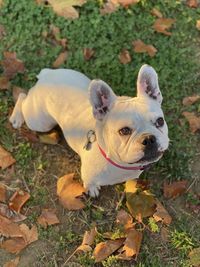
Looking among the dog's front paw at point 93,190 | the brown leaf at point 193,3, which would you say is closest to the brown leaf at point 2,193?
the dog's front paw at point 93,190

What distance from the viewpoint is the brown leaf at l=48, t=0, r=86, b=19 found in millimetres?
4680

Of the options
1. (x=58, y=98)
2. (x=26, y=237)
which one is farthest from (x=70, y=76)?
(x=26, y=237)

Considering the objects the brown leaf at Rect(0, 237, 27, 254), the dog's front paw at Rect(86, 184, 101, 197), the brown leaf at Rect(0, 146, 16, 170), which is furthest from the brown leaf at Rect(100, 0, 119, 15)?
the brown leaf at Rect(0, 237, 27, 254)

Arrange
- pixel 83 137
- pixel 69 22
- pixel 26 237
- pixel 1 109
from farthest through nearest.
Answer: pixel 69 22
pixel 1 109
pixel 26 237
pixel 83 137

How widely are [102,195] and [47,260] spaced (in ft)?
2.00

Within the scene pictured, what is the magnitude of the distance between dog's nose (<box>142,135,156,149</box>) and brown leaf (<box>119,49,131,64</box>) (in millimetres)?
1561

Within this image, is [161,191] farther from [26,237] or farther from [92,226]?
[26,237]

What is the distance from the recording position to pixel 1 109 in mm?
4336

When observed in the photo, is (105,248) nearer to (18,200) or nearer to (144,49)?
(18,200)

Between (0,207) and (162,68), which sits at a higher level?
(162,68)

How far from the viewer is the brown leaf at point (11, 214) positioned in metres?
3.93

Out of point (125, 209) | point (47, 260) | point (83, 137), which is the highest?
point (83, 137)

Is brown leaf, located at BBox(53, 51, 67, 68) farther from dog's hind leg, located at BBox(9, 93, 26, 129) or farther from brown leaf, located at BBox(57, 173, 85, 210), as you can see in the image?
brown leaf, located at BBox(57, 173, 85, 210)

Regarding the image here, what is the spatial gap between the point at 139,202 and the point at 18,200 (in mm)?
882
